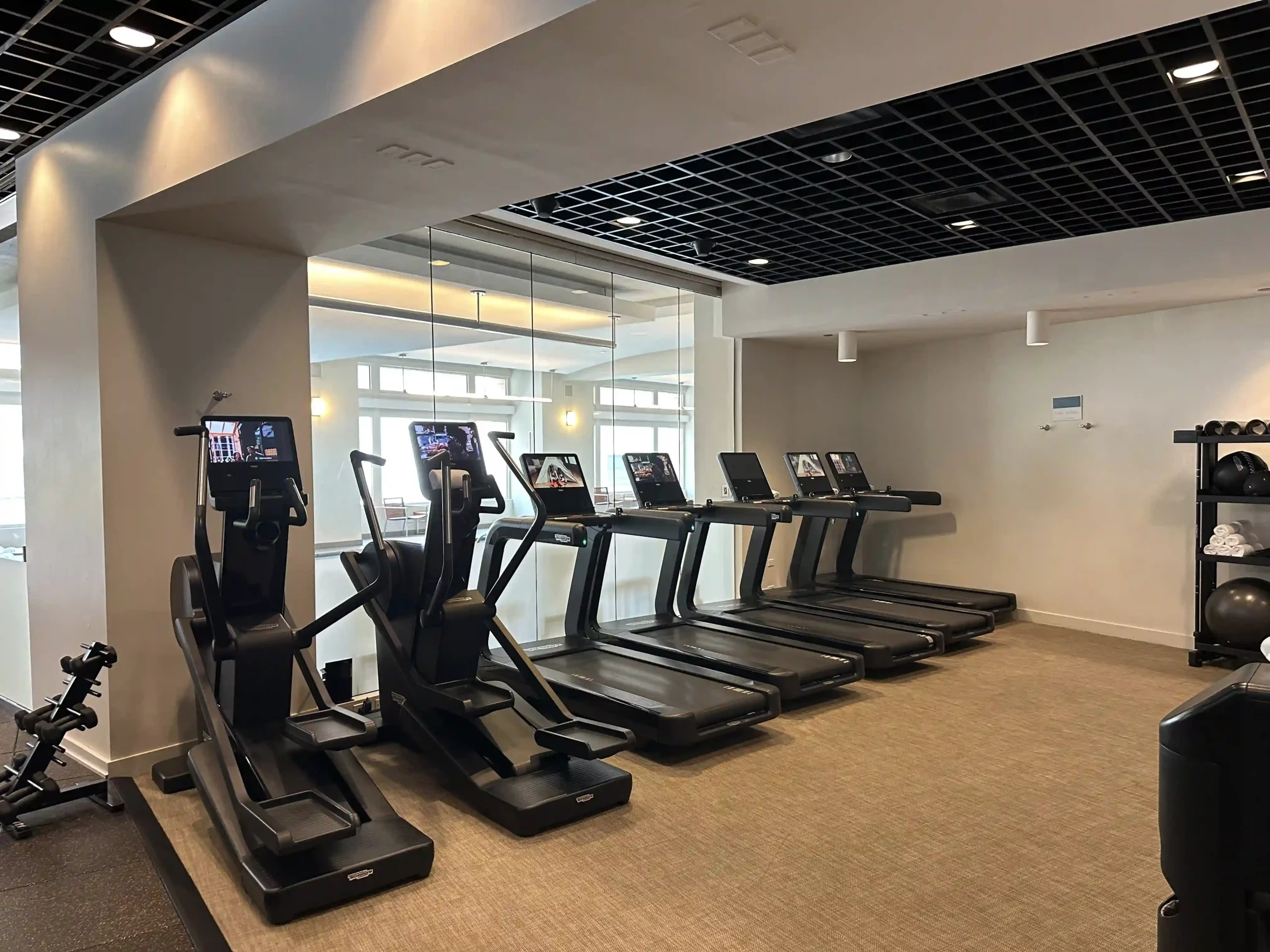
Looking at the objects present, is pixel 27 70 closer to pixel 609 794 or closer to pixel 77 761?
pixel 77 761

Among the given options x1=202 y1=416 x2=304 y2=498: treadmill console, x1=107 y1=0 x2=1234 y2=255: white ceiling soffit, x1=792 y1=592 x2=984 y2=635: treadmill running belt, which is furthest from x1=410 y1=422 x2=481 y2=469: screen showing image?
x1=792 y1=592 x2=984 y2=635: treadmill running belt

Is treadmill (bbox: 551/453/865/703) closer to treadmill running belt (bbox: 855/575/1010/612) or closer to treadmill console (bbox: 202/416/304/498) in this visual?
treadmill running belt (bbox: 855/575/1010/612)

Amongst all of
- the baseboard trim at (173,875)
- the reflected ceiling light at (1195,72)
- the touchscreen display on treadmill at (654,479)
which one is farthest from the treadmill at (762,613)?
the reflected ceiling light at (1195,72)

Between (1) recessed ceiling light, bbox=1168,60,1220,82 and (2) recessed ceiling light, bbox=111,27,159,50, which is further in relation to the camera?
(1) recessed ceiling light, bbox=1168,60,1220,82

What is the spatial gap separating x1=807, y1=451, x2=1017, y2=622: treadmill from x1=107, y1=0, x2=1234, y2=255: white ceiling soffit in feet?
15.6

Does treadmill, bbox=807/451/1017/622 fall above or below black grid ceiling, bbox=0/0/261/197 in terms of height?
below

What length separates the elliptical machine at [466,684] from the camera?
3.72 m

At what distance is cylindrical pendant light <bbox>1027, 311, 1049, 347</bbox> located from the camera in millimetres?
6730

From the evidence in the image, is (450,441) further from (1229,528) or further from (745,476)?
(1229,528)

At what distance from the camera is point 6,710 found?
530cm

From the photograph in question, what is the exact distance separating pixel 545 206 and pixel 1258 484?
5224 millimetres

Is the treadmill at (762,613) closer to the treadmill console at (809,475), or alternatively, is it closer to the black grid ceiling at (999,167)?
the treadmill console at (809,475)

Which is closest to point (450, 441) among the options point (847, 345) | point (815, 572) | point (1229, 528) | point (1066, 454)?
point (815, 572)

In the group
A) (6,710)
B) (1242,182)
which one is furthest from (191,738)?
(1242,182)
